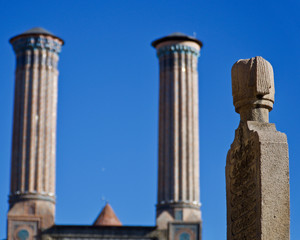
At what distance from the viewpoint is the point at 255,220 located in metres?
6.09

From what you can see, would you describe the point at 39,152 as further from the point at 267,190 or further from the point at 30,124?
the point at 267,190

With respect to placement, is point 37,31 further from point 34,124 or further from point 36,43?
point 34,124

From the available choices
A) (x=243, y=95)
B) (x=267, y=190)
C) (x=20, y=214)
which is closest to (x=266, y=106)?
(x=243, y=95)

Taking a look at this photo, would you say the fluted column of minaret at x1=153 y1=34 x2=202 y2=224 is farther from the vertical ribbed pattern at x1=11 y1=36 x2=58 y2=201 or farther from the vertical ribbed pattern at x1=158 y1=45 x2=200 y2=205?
the vertical ribbed pattern at x1=11 y1=36 x2=58 y2=201

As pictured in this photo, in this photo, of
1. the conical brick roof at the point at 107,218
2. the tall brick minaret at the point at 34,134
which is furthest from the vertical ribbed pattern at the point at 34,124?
the conical brick roof at the point at 107,218

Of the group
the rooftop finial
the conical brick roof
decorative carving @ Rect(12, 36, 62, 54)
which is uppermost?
decorative carving @ Rect(12, 36, 62, 54)

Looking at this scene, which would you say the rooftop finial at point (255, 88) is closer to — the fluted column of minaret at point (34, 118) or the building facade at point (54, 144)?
the building facade at point (54, 144)

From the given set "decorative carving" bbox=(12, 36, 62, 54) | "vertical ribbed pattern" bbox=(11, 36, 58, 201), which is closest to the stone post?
"vertical ribbed pattern" bbox=(11, 36, 58, 201)

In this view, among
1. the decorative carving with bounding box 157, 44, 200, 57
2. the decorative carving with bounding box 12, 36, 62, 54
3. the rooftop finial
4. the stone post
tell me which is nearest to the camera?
the stone post

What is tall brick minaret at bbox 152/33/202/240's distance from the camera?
92.3ft

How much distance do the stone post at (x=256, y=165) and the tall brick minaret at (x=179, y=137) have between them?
21119mm

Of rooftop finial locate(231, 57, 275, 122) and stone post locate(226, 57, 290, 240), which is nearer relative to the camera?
stone post locate(226, 57, 290, 240)

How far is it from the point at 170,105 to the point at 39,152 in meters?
3.84

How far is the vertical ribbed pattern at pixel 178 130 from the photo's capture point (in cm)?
2852
